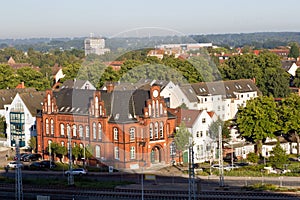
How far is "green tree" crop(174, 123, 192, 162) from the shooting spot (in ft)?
104

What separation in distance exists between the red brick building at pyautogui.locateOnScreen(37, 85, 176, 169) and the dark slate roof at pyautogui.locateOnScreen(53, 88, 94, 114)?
0.06 meters

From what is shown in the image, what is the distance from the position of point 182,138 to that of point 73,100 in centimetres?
612

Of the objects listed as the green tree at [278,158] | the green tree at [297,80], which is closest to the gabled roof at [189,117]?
the green tree at [278,158]

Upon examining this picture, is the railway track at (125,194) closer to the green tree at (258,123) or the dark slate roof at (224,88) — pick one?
the green tree at (258,123)

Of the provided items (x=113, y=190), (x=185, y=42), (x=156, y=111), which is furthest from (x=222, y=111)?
(x=113, y=190)

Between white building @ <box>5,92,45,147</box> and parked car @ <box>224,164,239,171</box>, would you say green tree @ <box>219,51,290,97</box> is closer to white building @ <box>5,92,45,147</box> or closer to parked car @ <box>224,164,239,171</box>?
white building @ <box>5,92,45,147</box>

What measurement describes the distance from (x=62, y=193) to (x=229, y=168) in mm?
8272

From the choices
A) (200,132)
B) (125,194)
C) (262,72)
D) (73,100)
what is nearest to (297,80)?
(262,72)

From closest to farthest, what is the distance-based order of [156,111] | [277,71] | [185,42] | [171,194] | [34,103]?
1. [171,194]
2. [156,111]
3. [34,103]
4. [185,42]
5. [277,71]

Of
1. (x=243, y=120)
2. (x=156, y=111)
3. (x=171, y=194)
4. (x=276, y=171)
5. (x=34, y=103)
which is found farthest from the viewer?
(x=34, y=103)

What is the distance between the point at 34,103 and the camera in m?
39.1

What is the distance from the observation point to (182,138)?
31891 mm

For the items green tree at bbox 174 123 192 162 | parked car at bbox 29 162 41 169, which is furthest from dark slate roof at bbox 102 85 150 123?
parked car at bbox 29 162 41 169

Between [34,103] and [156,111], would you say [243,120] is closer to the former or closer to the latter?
[156,111]
